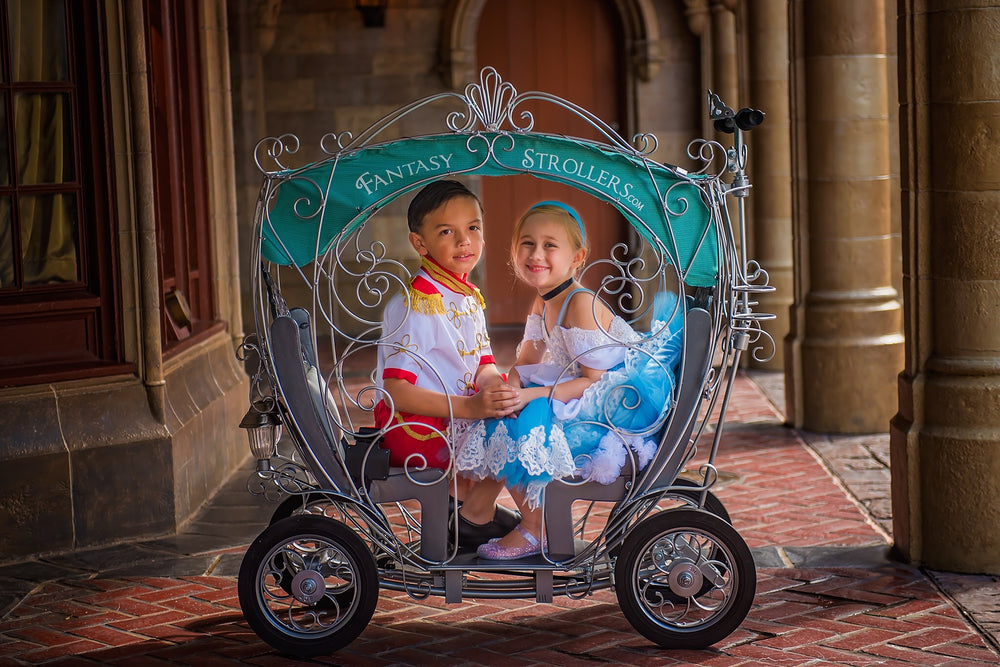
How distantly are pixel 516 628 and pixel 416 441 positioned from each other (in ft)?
2.54

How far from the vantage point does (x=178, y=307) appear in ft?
23.0

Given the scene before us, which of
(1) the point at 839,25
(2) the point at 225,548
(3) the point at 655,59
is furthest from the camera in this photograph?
(3) the point at 655,59

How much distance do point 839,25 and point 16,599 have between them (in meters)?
5.88

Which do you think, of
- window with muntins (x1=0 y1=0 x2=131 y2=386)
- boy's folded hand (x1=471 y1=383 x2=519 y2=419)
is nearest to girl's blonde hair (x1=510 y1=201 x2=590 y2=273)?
boy's folded hand (x1=471 y1=383 x2=519 y2=419)

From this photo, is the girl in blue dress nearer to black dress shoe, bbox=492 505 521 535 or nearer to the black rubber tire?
black dress shoe, bbox=492 505 521 535

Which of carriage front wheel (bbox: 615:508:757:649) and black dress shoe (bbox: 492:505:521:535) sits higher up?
black dress shoe (bbox: 492:505:521:535)

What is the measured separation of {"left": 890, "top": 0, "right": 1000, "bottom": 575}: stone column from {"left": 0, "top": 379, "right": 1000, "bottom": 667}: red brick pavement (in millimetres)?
288

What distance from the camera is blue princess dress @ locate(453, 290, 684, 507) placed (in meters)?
4.09

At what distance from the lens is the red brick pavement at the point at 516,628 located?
161 inches

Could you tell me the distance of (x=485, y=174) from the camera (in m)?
4.14

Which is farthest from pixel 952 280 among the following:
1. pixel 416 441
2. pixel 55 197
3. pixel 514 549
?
pixel 55 197

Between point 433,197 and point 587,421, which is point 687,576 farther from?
point 433,197

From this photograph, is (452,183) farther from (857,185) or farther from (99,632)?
(857,185)

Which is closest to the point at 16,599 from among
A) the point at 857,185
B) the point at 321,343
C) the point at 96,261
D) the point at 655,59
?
the point at 96,261
